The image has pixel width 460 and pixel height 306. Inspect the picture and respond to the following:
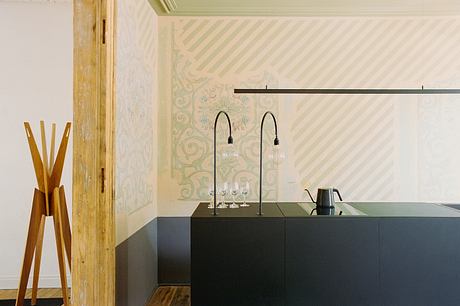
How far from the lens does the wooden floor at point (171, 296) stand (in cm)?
350

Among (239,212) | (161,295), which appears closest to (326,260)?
(239,212)

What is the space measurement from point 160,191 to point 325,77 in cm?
226

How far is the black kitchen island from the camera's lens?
8.55ft

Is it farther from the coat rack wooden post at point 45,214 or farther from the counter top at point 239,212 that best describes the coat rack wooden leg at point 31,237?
the counter top at point 239,212

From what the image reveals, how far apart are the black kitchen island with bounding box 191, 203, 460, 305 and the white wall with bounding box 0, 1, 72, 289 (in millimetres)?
2025

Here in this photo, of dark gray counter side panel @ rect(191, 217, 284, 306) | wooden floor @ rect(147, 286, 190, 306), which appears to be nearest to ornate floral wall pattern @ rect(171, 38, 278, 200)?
wooden floor @ rect(147, 286, 190, 306)

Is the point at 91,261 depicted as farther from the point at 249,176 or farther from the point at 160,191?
the point at 249,176

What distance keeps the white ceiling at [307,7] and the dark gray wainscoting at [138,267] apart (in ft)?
7.62

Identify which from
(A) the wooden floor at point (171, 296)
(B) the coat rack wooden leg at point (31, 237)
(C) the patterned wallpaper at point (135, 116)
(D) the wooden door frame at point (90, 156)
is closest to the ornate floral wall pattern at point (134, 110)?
(C) the patterned wallpaper at point (135, 116)

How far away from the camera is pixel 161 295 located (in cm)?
372

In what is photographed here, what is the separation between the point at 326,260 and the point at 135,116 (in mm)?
1953

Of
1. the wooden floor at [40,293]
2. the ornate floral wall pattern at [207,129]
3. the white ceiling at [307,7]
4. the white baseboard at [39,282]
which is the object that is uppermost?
the white ceiling at [307,7]

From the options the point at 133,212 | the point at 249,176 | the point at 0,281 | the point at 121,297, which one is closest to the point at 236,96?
the point at 249,176

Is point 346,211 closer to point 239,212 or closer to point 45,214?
point 239,212
